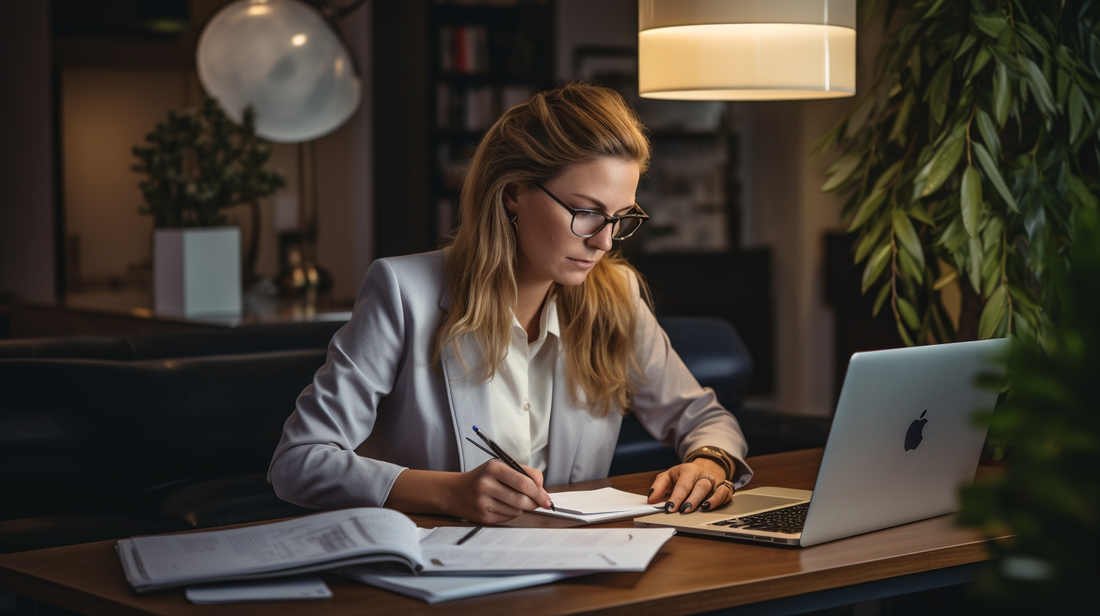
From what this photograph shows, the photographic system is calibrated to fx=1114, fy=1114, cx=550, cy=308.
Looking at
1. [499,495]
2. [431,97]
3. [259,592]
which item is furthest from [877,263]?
[431,97]

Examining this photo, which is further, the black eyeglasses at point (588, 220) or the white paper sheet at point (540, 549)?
the black eyeglasses at point (588, 220)

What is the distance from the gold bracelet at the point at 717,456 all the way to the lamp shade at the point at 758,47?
58 centimetres

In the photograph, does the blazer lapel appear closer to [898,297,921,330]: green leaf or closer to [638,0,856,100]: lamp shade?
[638,0,856,100]: lamp shade

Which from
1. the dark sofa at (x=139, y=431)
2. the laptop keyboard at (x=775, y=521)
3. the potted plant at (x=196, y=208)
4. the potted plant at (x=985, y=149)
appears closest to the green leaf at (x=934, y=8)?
the potted plant at (x=985, y=149)

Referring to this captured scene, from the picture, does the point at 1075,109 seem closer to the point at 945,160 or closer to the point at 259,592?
the point at 945,160

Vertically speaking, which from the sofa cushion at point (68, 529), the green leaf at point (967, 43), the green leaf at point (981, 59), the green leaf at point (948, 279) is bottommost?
the sofa cushion at point (68, 529)

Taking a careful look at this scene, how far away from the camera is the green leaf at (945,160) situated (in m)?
2.02

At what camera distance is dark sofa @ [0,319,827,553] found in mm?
2078

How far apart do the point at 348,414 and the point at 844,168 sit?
45.7 inches

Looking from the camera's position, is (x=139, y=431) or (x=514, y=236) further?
(x=139, y=431)

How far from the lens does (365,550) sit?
1.13 meters

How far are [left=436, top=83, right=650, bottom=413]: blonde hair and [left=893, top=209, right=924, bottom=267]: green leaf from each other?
0.55 metres

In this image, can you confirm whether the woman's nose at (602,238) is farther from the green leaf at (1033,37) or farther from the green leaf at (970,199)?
the green leaf at (1033,37)

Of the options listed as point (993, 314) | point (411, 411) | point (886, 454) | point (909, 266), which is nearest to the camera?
point (886, 454)
